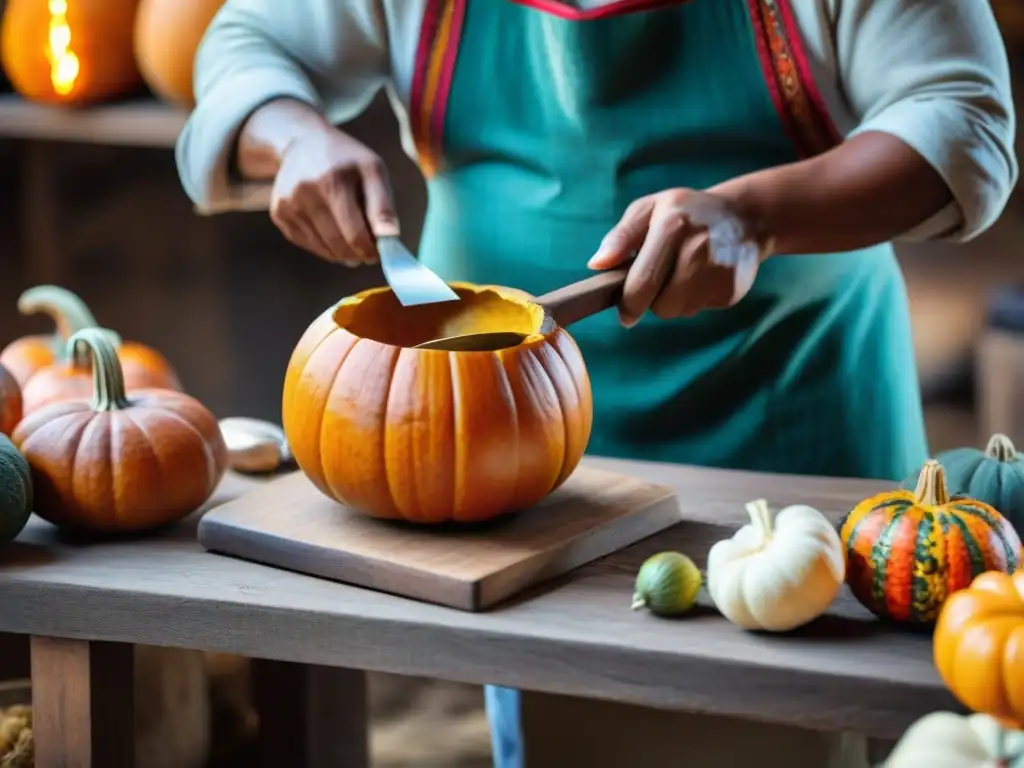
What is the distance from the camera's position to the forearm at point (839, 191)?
1.35 metres

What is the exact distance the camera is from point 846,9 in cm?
137

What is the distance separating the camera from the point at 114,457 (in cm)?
114

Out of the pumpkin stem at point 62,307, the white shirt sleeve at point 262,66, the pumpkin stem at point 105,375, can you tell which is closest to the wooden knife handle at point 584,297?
the pumpkin stem at point 105,375

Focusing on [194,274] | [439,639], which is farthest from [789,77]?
[194,274]

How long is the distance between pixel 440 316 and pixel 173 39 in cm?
79

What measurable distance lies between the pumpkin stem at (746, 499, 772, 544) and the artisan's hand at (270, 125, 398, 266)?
0.51 m

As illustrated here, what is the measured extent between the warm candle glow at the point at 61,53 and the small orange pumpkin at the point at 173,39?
0.09m

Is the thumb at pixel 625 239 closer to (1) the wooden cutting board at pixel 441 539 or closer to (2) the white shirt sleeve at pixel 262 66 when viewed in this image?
(1) the wooden cutting board at pixel 441 539

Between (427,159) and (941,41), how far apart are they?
56 cm

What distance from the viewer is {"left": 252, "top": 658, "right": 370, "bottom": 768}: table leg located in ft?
5.04

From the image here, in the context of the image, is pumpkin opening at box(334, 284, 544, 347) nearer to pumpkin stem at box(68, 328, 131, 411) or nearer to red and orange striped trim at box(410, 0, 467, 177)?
pumpkin stem at box(68, 328, 131, 411)

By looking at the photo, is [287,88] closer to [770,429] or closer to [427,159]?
[427,159]

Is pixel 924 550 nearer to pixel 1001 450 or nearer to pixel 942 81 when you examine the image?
pixel 1001 450

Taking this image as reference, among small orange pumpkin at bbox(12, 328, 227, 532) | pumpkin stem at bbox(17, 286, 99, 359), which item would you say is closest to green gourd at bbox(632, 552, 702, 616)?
small orange pumpkin at bbox(12, 328, 227, 532)
